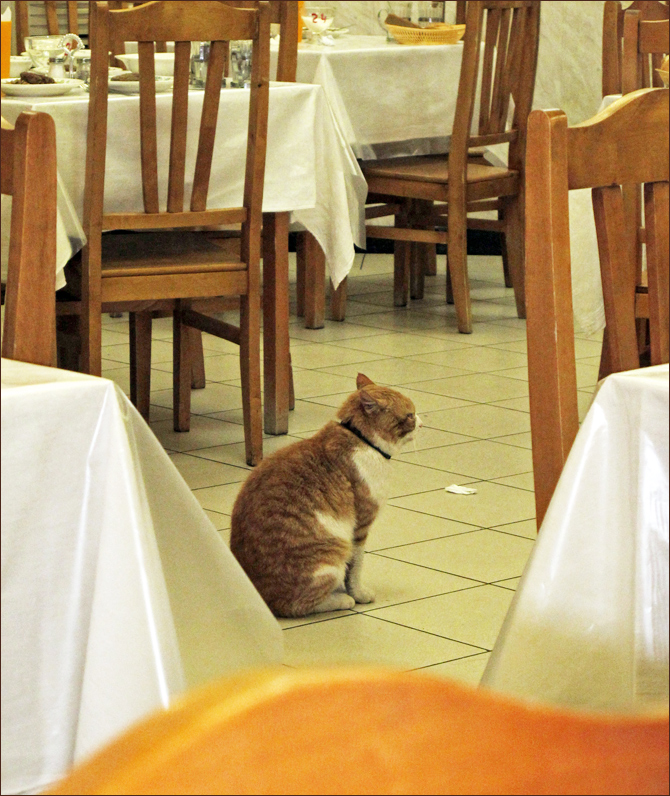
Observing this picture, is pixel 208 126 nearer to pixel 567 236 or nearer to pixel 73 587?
pixel 567 236

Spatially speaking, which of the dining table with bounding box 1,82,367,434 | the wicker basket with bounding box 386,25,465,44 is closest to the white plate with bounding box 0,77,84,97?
the dining table with bounding box 1,82,367,434

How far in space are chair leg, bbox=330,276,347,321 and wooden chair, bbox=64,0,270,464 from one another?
4.79 feet

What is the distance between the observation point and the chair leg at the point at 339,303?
430cm

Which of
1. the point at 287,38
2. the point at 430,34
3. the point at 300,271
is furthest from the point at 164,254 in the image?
the point at 430,34

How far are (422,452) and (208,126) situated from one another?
92 cm

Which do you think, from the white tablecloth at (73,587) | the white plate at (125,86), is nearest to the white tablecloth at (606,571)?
the white tablecloth at (73,587)

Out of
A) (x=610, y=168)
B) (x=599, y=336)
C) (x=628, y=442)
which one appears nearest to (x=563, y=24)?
(x=599, y=336)

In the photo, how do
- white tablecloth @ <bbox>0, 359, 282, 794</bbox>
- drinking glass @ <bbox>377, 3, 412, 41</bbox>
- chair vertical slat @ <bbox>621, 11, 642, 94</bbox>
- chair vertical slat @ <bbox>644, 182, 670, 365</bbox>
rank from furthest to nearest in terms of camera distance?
drinking glass @ <bbox>377, 3, 412, 41</bbox> → chair vertical slat @ <bbox>621, 11, 642, 94</bbox> → chair vertical slat @ <bbox>644, 182, 670, 365</bbox> → white tablecloth @ <bbox>0, 359, 282, 794</bbox>

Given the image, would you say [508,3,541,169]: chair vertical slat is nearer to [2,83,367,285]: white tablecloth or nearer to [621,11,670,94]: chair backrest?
[2,83,367,285]: white tablecloth

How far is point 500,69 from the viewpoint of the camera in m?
4.06

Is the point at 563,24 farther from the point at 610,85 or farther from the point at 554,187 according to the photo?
the point at 554,187

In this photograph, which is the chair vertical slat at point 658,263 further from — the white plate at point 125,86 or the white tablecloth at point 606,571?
the white plate at point 125,86

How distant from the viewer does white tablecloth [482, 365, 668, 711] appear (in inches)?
37.8

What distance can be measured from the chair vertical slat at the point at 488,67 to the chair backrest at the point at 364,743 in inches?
149
